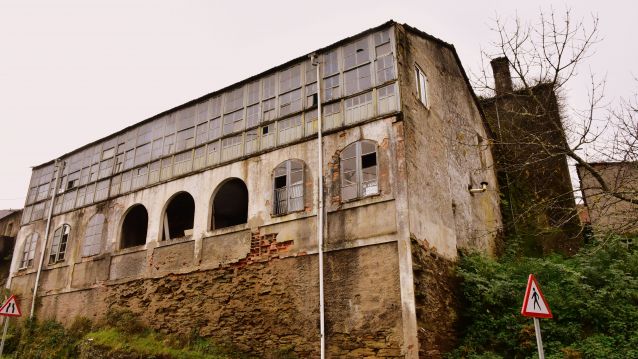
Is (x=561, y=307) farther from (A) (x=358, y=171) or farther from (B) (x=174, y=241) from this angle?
(B) (x=174, y=241)

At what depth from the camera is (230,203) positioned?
1817cm

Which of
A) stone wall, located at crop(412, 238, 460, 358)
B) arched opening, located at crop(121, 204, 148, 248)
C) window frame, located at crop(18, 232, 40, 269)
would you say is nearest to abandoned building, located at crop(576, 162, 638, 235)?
stone wall, located at crop(412, 238, 460, 358)

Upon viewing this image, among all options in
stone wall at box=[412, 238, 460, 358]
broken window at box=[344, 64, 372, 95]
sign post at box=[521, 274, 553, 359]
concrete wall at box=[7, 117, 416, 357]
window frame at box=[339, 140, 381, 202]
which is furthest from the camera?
broken window at box=[344, 64, 372, 95]

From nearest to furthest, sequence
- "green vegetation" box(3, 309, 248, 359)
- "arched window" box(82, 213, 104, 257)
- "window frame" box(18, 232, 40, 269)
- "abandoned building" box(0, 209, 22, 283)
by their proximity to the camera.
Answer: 1. "green vegetation" box(3, 309, 248, 359)
2. "arched window" box(82, 213, 104, 257)
3. "window frame" box(18, 232, 40, 269)
4. "abandoned building" box(0, 209, 22, 283)

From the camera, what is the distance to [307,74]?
15.4 metres

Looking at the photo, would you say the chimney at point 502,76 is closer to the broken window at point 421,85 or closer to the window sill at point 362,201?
the broken window at point 421,85

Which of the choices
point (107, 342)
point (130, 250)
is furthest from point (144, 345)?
point (130, 250)

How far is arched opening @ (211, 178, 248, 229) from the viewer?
16.3m

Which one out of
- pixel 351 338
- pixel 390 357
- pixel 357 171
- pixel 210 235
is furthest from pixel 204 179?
pixel 390 357

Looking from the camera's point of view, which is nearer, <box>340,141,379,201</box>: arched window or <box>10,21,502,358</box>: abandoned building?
<box>10,21,502,358</box>: abandoned building

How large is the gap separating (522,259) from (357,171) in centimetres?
678

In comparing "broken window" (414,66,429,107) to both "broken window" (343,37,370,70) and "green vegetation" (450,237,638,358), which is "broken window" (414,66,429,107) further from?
"green vegetation" (450,237,638,358)

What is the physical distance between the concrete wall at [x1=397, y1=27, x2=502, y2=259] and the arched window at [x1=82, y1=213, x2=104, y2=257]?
12.2 meters

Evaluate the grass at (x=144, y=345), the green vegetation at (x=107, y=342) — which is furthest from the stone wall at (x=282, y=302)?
the grass at (x=144, y=345)
